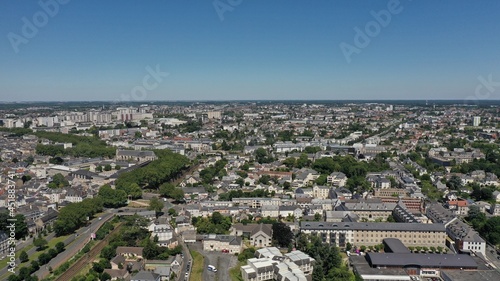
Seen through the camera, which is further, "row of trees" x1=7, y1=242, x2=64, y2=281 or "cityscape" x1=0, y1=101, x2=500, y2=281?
"cityscape" x1=0, y1=101, x2=500, y2=281

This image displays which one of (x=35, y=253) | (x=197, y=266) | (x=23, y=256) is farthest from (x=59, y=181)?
(x=197, y=266)

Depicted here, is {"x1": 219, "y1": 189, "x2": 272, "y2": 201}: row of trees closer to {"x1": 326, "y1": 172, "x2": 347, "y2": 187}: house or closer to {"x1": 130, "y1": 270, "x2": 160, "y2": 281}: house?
{"x1": 326, "y1": 172, "x2": 347, "y2": 187}: house

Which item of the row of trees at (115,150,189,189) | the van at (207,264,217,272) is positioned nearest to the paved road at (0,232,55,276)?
the row of trees at (115,150,189,189)

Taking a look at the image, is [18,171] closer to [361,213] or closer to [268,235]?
[268,235]

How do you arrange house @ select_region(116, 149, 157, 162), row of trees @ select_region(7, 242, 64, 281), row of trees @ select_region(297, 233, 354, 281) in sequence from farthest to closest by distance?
house @ select_region(116, 149, 157, 162) → row of trees @ select_region(297, 233, 354, 281) → row of trees @ select_region(7, 242, 64, 281)

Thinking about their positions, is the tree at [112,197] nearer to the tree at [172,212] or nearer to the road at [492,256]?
the tree at [172,212]

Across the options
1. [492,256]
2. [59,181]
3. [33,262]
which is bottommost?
[492,256]

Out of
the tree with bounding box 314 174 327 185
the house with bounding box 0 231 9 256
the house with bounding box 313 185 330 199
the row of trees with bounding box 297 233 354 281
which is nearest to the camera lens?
the row of trees with bounding box 297 233 354 281

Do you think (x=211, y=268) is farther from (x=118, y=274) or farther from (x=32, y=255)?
(x=32, y=255)

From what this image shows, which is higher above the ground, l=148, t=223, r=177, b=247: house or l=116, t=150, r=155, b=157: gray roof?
l=116, t=150, r=155, b=157: gray roof
